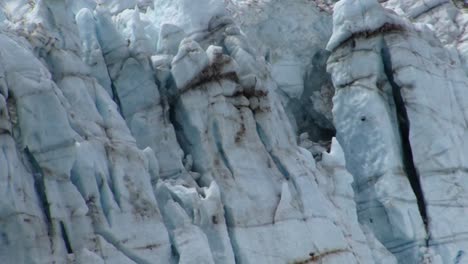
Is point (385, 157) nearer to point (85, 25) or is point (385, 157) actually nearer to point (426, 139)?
point (426, 139)

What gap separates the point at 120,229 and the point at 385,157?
8030 mm

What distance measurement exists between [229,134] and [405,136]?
541cm

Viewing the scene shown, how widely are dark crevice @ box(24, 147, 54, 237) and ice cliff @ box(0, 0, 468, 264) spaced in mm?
25

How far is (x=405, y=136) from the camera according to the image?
76.1ft

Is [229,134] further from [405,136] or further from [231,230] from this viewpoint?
[405,136]

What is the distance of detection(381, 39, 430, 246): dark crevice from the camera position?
2227 centimetres

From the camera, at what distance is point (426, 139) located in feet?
74.2

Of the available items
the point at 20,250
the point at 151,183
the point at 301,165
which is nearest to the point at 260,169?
the point at 301,165

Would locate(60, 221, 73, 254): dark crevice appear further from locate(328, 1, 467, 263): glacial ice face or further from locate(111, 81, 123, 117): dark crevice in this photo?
locate(328, 1, 467, 263): glacial ice face

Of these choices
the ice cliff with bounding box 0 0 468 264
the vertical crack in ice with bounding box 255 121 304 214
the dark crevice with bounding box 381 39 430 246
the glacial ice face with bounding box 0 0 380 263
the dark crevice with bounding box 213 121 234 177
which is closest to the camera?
the glacial ice face with bounding box 0 0 380 263

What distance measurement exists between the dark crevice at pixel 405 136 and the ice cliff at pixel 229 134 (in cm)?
5

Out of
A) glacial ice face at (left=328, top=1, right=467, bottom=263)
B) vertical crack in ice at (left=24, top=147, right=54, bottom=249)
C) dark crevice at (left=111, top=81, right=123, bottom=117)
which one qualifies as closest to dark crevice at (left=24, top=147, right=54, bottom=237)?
vertical crack in ice at (left=24, top=147, right=54, bottom=249)

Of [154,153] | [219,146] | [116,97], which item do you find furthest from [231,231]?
[116,97]

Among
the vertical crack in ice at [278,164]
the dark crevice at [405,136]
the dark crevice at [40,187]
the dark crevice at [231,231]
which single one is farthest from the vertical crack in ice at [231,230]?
the dark crevice at [405,136]
